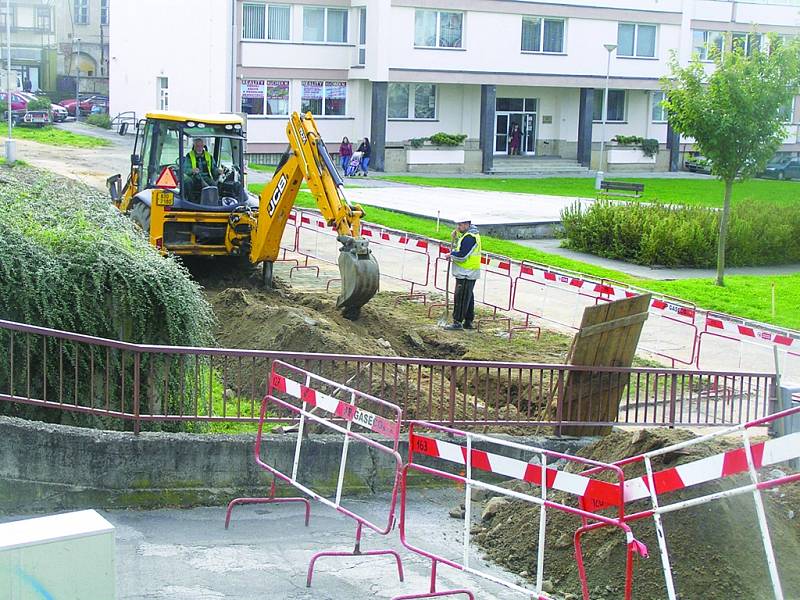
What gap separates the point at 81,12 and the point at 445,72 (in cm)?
3897

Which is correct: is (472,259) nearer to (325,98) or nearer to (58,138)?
(325,98)

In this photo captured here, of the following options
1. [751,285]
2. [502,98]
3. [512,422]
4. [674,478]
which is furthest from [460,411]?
[502,98]

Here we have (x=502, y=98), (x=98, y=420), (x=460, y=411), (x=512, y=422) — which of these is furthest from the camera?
(x=502, y=98)

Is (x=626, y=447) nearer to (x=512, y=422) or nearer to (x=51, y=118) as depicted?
(x=512, y=422)

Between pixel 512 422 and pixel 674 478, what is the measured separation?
152 inches

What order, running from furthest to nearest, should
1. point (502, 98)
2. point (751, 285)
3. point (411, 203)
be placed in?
point (502, 98), point (411, 203), point (751, 285)

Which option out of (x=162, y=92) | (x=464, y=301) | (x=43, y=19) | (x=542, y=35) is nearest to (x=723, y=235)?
(x=464, y=301)

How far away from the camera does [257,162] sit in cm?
4506

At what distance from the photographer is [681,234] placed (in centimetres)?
2584

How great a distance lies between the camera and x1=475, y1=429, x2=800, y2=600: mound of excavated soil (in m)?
7.88

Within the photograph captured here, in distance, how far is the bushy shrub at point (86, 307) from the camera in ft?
33.0

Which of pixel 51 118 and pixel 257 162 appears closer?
pixel 257 162

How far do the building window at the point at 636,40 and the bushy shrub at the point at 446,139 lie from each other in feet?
29.8

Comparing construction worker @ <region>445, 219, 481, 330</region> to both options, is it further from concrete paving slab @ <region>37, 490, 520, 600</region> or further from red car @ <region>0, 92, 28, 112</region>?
red car @ <region>0, 92, 28, 112</region>
